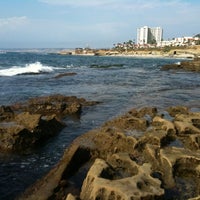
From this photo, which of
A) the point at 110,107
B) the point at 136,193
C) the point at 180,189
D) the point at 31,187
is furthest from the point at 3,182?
the point at 110,107

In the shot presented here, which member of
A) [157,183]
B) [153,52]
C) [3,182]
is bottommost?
[153,52]

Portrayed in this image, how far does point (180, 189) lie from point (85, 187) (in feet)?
9.10

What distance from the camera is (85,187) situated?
8438 millimetres

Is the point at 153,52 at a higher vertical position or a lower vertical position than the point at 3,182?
lower

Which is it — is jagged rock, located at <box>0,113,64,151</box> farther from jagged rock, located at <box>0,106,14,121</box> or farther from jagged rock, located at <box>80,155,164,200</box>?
jagged rock, located at <box>80,155,164,200</box>

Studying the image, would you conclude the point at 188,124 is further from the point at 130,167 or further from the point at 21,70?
the point at 21,70

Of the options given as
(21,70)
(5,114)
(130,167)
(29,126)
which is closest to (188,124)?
(130,167)

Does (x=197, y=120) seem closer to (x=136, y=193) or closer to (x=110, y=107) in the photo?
(x=110, y=107)

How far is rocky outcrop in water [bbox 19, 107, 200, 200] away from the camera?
26.0ft

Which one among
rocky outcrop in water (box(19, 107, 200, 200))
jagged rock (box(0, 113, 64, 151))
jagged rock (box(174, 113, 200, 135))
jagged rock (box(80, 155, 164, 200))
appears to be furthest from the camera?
jagged rock (box(174, 113, 200, 135))

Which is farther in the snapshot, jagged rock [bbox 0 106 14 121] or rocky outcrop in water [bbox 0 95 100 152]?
jagged rock [bbox 0 106 14 121]

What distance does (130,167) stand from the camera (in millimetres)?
9875

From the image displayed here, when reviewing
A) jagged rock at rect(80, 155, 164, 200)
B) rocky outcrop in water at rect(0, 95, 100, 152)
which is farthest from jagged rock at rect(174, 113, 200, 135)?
rocky outcrop in water at rect(0, 95, 100, 152)

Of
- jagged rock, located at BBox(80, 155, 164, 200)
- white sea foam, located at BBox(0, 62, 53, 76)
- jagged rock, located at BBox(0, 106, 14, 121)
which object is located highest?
jagged rock, located at BBox(80, 155, 164, 200)
